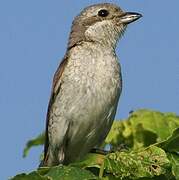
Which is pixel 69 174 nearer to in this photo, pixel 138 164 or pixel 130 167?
pixel 130 167

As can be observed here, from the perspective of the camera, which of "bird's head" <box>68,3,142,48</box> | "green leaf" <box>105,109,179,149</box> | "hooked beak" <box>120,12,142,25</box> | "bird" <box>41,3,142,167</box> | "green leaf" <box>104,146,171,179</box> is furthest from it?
"hooked beak" <box>120,12,142,25</box>

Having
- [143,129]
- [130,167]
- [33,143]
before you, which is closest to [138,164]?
[130,167]

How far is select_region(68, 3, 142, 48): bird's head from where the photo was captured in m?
7.85

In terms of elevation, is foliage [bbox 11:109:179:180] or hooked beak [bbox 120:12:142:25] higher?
hooked beak [bbox 120:12:142:25]

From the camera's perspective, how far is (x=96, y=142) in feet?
24.7

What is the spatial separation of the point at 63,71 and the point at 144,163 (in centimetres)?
352

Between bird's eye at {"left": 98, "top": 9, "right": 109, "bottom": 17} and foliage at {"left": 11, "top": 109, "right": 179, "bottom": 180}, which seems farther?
bird's eye at {"left": 98, "top": 9, "right": 109, "bottom": 17}

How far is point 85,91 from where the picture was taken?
688 centimetres

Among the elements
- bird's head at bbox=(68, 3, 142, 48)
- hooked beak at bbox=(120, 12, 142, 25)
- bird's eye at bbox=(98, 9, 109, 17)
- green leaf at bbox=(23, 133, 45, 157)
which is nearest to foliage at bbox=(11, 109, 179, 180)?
green leaf at bbox=(23, 133, 45, 157)

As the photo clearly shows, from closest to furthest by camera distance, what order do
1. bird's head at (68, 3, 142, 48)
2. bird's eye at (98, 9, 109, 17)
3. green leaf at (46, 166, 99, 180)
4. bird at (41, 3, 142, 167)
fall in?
green leaf at (46, 166, 99, 180) < bird at (41, 3, 142, 167) < bird's head at (68, 3, 142, 48) < bird's eye at (98, 9, 109, 17)

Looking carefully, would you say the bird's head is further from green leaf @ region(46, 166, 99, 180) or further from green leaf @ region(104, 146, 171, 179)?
green leaf @ region(46, 166, 99, 180)

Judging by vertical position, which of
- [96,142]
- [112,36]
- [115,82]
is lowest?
[96,142]

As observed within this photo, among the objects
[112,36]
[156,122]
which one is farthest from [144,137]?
[112,36]

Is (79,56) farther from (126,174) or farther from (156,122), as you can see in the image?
(126,174)
